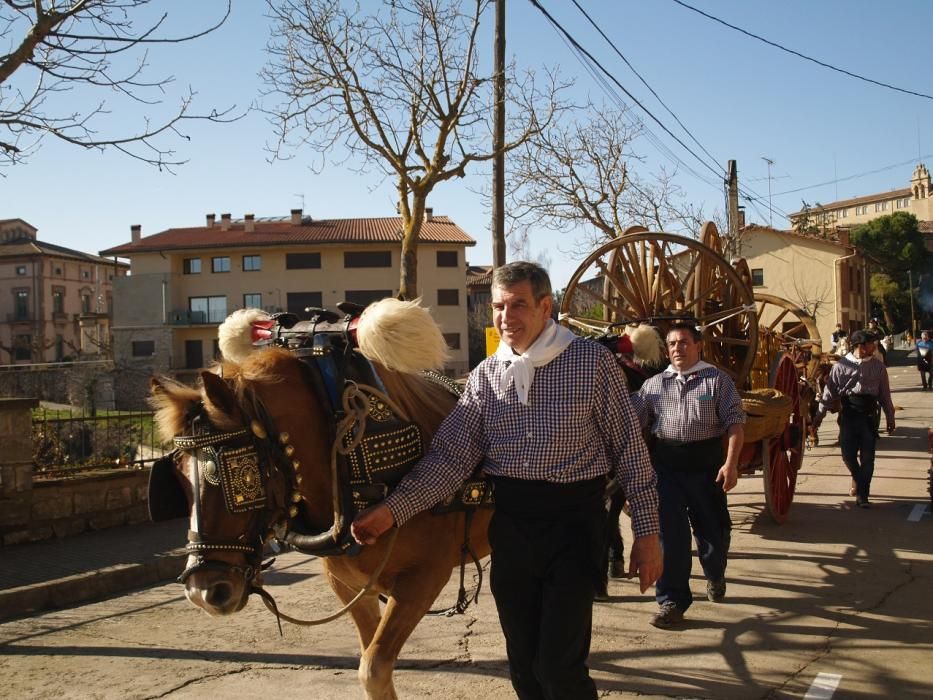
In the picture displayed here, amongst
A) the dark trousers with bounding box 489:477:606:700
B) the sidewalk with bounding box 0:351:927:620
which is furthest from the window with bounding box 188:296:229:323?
the dark trousers with bounding box 489:477:606:700

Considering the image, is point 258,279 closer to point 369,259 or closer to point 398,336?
point 369,259

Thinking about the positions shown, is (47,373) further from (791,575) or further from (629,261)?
(791,575)

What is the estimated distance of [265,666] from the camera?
4516 millimetres

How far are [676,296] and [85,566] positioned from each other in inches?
220

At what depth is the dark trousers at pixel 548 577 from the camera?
9.12ft

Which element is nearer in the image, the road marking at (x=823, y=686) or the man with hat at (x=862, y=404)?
the road marking at (x=823, y=686)

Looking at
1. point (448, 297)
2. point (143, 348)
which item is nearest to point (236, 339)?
point (448, 297)

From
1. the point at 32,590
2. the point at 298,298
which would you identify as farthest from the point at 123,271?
the point at 32,590

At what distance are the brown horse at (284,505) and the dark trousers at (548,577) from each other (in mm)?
400

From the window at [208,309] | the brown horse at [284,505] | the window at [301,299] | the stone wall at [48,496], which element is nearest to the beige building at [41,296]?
the window at [208,309]

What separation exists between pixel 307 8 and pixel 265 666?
1119 cm

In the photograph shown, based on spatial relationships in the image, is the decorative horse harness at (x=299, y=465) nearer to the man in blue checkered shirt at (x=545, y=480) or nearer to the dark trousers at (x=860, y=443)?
the man in blue checkered shirt at (x=545, y=480)

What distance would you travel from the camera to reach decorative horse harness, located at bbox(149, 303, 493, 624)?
273cm

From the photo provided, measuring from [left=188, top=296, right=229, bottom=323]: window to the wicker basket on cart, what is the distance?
45034 mm
